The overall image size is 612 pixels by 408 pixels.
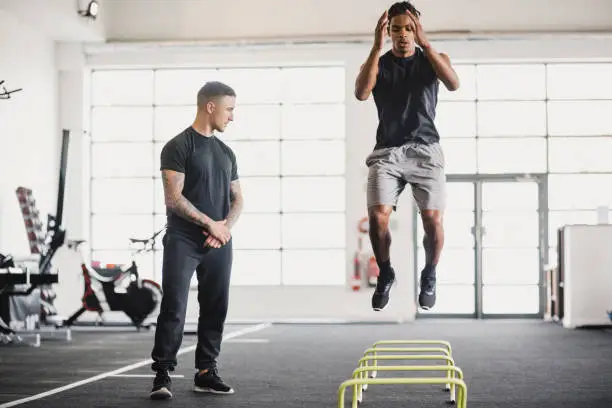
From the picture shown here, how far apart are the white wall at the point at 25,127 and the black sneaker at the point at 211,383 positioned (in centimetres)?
646

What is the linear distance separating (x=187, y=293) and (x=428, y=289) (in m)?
1.43

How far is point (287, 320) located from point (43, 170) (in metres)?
4.06

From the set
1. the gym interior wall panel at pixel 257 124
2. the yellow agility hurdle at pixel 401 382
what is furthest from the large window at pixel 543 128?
the yellow agility hurdle at pixel 401 382

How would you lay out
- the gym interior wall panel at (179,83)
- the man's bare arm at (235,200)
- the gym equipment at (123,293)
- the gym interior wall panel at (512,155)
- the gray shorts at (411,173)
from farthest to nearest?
the gym interior wall panel at (179,83) < the gym interior wall panel at (512,155) < the gym equipment at (123,293) < the man's bare arm at (235,200) < the gray shorts at (411,173)

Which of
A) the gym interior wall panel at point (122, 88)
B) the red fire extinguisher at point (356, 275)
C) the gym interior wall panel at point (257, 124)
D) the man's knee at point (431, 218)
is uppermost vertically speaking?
the gym interior wall panel at point (122, 88)

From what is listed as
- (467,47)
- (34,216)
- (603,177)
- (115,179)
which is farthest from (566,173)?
(34,216)

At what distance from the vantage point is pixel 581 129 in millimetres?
12930

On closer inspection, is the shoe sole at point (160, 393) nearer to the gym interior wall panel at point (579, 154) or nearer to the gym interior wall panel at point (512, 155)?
the gym interior wall panel at point (512, 155)

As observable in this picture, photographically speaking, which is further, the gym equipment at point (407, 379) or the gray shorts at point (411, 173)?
the gray shorts at point (411, 173)

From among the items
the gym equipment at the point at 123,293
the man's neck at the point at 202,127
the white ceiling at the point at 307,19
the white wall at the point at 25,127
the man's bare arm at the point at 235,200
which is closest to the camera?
the man's neck at the point at 202,127

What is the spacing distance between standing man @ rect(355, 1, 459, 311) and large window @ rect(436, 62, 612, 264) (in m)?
9.04

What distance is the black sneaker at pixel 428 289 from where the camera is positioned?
4219 millimetres

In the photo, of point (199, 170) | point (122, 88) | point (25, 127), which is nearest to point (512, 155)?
point (122, 88)

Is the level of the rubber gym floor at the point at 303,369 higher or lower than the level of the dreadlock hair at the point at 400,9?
lower
